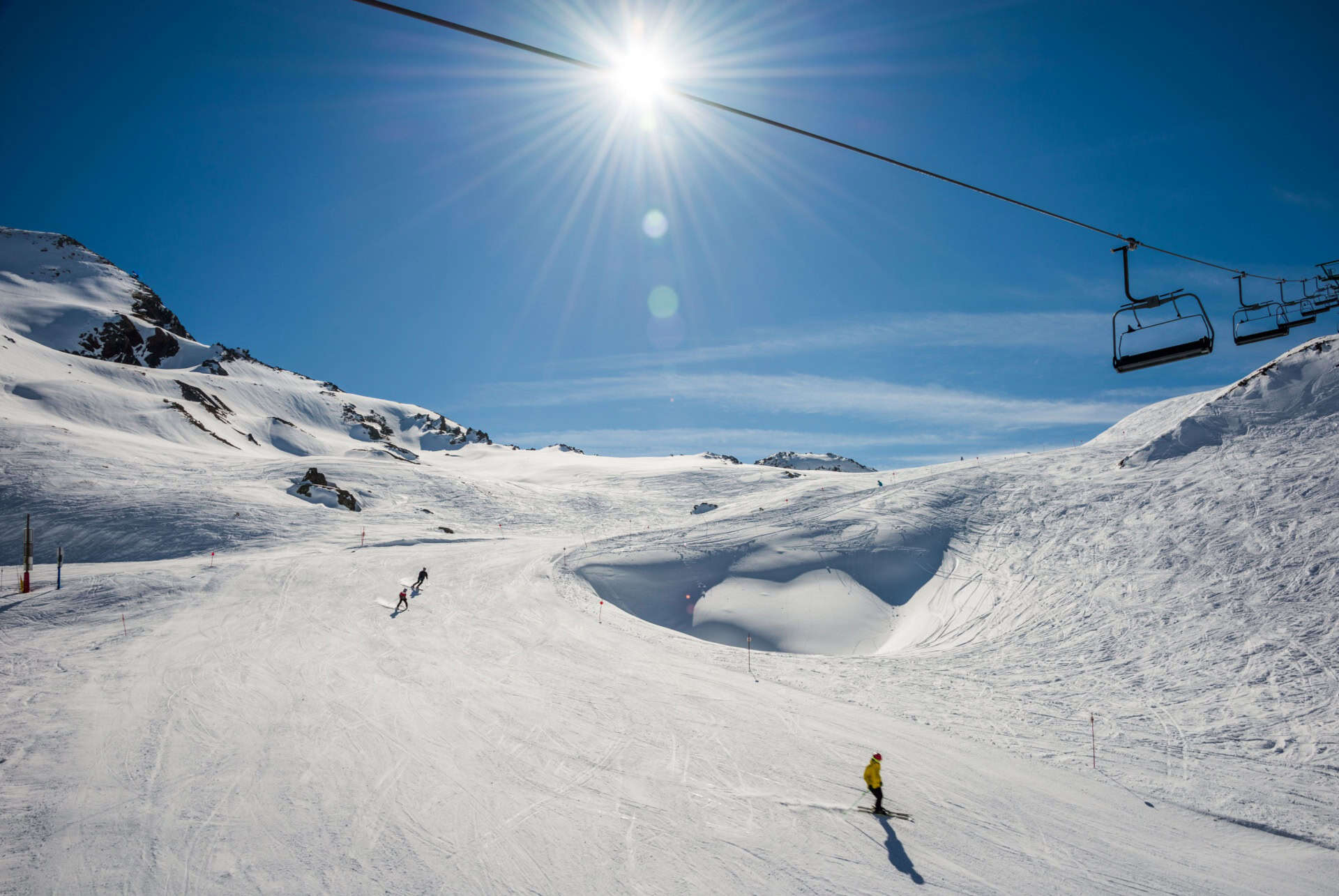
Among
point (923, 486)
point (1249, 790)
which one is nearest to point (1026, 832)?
point (1249, 790)

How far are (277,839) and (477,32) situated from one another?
→ 39.8 feet

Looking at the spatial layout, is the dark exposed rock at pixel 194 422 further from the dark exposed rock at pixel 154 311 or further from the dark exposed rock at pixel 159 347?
the dark exposed rock at pixel 154 311

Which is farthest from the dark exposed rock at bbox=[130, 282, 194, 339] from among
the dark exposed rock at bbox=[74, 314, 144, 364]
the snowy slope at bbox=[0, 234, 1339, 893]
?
the snowy slope at bbox=[0, 234, 1339, 893]

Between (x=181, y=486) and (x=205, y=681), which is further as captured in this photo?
(x=181, y=486)

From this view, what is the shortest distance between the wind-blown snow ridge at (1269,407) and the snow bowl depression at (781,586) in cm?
1459

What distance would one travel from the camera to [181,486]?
40062 mm

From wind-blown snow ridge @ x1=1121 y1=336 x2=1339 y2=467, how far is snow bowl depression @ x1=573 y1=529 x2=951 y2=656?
1459 cm

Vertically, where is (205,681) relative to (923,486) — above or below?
below

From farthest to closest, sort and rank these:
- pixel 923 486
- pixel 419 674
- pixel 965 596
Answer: pixel 923 486 → pixel 965 596 → pixel 419 674

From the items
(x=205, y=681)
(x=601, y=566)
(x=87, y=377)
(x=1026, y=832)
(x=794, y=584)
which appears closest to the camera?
(x=1026, y=832)

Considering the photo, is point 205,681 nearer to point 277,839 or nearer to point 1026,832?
point 277,839

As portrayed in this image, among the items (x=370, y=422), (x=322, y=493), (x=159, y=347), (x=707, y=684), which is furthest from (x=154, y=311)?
(x=707, y=684)

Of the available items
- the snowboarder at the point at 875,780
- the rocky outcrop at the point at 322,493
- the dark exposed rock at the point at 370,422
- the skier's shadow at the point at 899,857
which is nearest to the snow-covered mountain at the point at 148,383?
the dark exposed rock at the point at 370,422

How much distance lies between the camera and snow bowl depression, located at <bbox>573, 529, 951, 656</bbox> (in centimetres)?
2591
